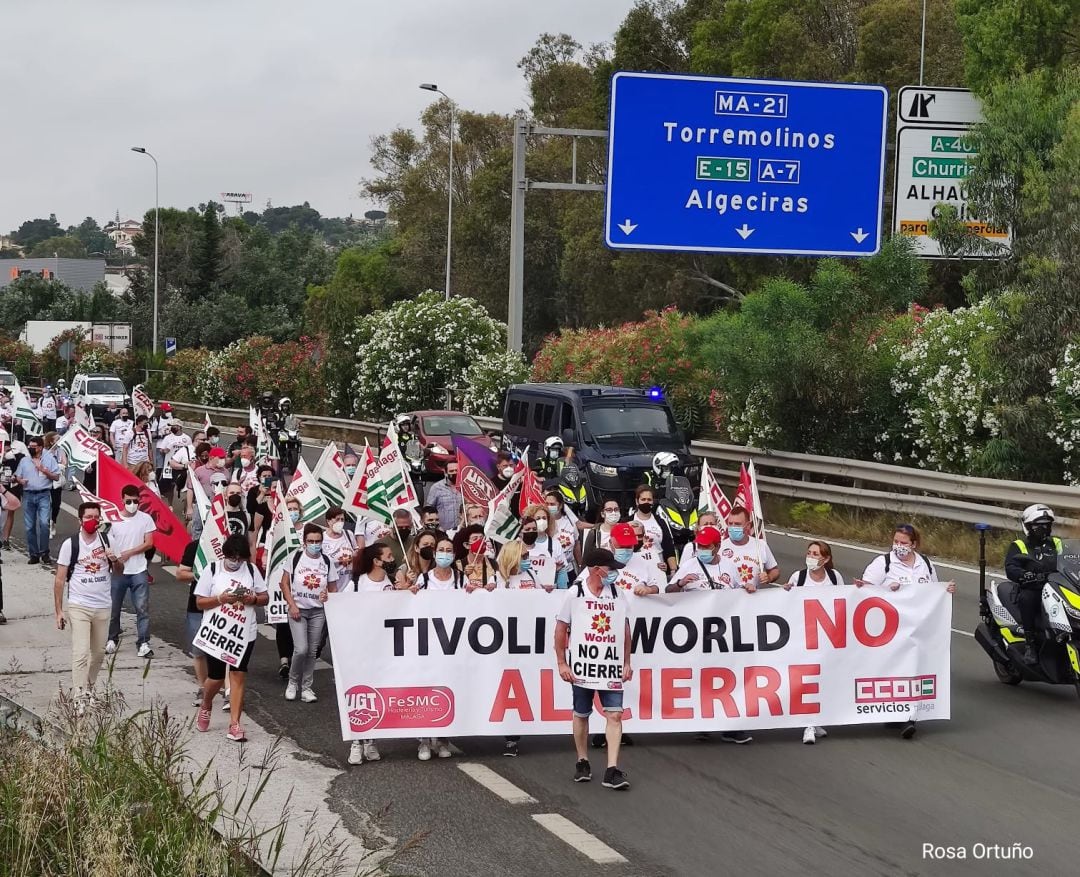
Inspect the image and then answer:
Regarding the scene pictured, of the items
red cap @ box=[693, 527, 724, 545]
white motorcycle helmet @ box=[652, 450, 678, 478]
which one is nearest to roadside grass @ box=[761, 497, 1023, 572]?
white motorcycle helmet @ box=[652, 450, 678, 478]

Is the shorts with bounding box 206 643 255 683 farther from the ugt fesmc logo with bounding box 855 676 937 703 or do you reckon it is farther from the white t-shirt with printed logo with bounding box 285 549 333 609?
the ugt fesmc logo with bounding box 855 676 937 703

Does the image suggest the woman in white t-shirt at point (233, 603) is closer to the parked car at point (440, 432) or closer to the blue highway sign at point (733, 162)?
the blue highway sign at point (733, 162)

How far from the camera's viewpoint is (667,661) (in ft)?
37.8

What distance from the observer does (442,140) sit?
81.1 metres

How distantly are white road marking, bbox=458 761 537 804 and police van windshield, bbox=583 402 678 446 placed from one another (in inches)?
536

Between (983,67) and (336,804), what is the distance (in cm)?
2977

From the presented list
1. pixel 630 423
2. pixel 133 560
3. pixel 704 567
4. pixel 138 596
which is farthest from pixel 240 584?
pixel 630 423

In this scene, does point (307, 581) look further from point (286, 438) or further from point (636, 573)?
point (286, 438)

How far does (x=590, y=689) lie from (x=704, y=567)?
7.86ft

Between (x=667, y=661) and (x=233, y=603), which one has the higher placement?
(x=233, y=603)

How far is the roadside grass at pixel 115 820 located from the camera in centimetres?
695

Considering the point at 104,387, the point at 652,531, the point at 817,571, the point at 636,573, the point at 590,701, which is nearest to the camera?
the point at 590,701

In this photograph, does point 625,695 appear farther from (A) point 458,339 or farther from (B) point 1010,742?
(A) point 458,339

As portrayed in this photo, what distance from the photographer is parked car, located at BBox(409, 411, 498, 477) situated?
28891 millimetres
